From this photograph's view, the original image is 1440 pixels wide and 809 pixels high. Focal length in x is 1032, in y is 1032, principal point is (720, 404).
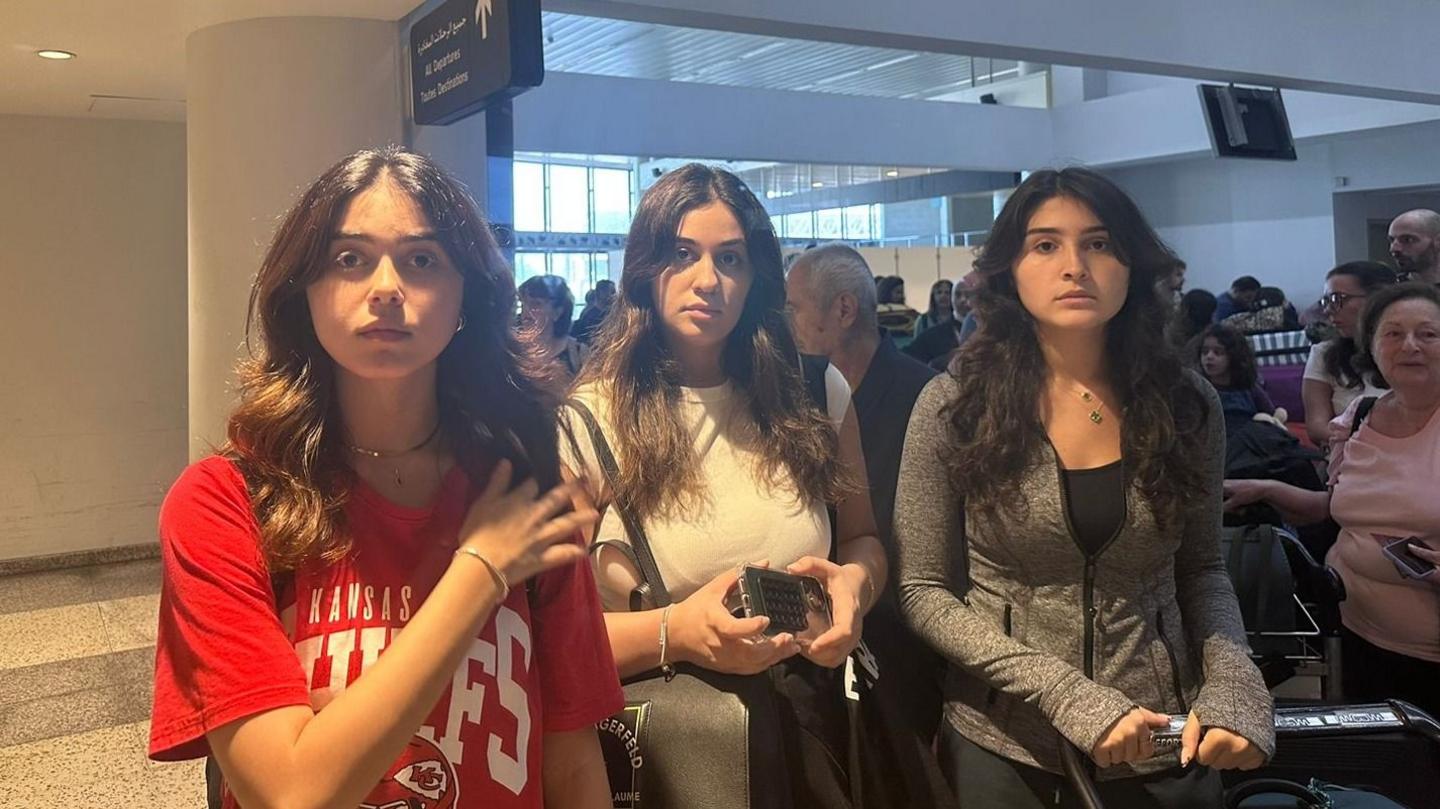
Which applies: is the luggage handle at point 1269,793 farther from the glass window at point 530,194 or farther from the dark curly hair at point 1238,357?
the glass window at point 530,194

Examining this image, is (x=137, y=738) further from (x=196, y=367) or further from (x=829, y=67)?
(x=829, y=67)

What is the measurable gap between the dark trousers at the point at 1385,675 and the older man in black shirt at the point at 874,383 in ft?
3.88

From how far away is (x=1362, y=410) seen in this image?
2.57 metres

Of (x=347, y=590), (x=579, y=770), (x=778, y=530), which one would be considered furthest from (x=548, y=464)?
(x=778, y=530)

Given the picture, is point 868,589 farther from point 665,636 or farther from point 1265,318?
point 1265,318

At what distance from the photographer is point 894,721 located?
154cm

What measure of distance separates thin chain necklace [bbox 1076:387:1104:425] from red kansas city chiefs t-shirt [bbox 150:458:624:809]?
866 millimetres

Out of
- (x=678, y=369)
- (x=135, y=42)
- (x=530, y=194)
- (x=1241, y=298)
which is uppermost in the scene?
(x=530, y=194)

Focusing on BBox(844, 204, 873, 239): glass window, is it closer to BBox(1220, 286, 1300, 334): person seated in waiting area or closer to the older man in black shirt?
BBox(1220, 286, 1300, 334): person seated in waiting area

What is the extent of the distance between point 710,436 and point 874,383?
867 millimetres

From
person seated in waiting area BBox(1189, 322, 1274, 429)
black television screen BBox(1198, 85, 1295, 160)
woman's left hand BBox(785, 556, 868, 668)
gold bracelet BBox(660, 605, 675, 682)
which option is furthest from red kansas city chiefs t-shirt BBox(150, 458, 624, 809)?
black television screen BBox(1198, 85, 1295, 160)

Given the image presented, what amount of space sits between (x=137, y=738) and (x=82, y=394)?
3.43 metres


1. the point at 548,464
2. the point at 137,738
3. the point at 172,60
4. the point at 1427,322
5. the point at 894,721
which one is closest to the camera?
the point at 548,464

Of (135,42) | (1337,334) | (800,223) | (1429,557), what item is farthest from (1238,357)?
(800,223)
